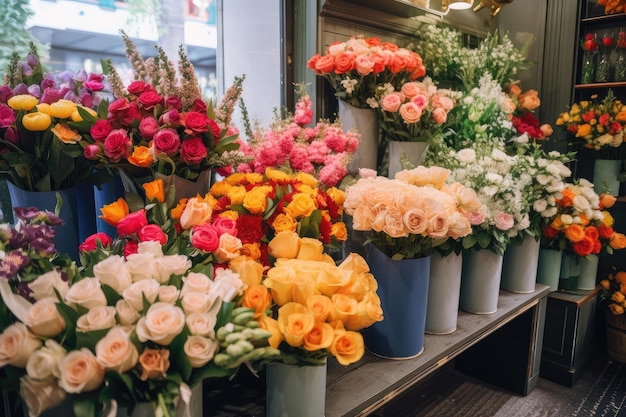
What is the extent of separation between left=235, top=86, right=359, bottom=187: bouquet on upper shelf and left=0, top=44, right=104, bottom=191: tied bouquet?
18.0 inches

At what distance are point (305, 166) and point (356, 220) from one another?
1.01 feet

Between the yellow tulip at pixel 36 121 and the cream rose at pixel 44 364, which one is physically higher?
the yellow tulip at pixel 36 121

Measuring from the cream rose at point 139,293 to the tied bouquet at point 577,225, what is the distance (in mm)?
1924

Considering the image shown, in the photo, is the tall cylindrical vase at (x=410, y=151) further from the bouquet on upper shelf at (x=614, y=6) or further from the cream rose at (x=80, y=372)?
the bouquet on upper shelf at (x=614, y=6)

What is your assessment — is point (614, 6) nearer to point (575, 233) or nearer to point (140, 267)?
point (575, 233)

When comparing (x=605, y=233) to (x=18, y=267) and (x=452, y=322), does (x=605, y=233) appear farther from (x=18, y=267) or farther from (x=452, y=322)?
(x=18, y=267)

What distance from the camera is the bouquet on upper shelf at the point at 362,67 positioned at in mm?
1825

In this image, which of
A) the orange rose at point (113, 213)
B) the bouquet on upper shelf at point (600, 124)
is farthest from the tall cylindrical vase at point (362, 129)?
the bouquet on upper shelf at point (600, 124)

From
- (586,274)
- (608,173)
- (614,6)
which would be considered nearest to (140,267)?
(586,274)

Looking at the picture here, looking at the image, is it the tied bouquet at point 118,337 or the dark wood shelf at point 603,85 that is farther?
the dark wood shelf at point 603,85

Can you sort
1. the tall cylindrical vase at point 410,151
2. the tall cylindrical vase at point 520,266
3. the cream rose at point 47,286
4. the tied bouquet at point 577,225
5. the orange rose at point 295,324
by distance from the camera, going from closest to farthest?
the cream rose at point 47,286, the orange rose at point 295,324, the tall cylindrical vase at point 410,151, the tall cylindrical vase at point 520,266, the tied bouquet at point 577,225

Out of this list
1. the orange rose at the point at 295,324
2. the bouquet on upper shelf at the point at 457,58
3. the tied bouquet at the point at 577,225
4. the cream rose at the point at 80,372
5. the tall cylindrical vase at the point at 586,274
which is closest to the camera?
the cream rose at the point at 80,372

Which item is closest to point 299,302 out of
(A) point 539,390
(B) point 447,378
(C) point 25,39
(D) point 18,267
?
(D) point 18,267

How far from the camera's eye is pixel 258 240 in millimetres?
1265
